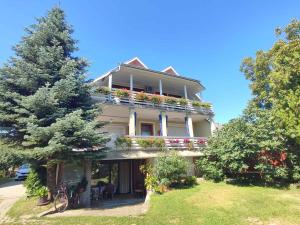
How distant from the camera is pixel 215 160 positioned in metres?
17.6

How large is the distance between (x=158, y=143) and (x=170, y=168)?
124 inches

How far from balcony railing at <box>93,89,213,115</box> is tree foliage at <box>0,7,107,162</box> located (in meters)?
3.50

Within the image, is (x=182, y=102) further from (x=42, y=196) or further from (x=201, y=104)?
(x=42, y=196)

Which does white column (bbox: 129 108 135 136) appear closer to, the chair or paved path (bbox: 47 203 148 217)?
the chair

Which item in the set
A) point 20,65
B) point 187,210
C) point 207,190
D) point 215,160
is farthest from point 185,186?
point 20,65

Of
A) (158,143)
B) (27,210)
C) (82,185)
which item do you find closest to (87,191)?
(82,185)

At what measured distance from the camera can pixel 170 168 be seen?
14539 mm

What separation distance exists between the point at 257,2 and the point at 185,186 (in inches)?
527

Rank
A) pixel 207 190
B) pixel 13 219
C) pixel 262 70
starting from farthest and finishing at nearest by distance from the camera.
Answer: pixel 262 70
pixel 207 190
pixel 13 219

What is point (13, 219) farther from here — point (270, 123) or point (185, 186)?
point (270, 123)

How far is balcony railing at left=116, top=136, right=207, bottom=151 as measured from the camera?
1586 centimetres

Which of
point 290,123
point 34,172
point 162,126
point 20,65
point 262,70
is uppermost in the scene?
point 262,70

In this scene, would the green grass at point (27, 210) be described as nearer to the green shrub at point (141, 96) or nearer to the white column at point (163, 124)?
the green shrub at point (141, 96)

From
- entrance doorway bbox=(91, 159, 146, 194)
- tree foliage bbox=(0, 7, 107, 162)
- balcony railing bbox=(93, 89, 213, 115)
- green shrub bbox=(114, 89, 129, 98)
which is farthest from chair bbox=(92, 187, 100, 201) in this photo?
green shrub bbox=(114, 89, 129, 98)
